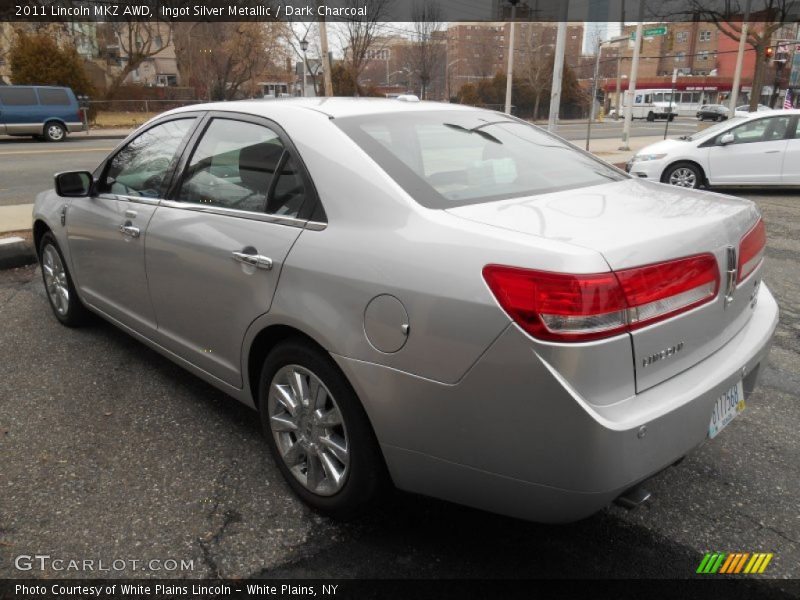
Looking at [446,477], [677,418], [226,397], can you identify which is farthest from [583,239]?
[226,397]

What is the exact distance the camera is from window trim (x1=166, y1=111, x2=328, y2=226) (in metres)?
2.47

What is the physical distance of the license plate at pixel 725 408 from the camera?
2178mm

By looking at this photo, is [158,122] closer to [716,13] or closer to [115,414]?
[115,414]

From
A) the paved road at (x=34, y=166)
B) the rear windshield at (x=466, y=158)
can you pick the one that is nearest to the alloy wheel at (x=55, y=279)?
the rear windshield at (x=466, y=158)

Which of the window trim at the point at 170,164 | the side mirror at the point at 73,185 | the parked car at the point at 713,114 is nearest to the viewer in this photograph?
the window trim at the point at 170,164

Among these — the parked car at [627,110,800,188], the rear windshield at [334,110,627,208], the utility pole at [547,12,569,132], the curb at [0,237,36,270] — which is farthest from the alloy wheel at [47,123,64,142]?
the rear windshield at [334,110,627,208]

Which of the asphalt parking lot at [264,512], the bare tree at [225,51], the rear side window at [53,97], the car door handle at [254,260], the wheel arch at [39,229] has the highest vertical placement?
the bare tree at [225,51]

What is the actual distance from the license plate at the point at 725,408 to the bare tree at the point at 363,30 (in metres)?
39.8

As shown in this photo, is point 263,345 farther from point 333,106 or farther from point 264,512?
point 333,106

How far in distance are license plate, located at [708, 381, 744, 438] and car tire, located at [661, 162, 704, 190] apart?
996 centimetres

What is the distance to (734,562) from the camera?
2303mm

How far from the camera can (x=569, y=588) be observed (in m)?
2.19

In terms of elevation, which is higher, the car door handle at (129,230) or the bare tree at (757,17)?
the bare tree at (757,17)

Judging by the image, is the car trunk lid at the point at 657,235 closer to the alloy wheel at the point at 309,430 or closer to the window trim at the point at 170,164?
the alloy wheel at the point at 309,430
